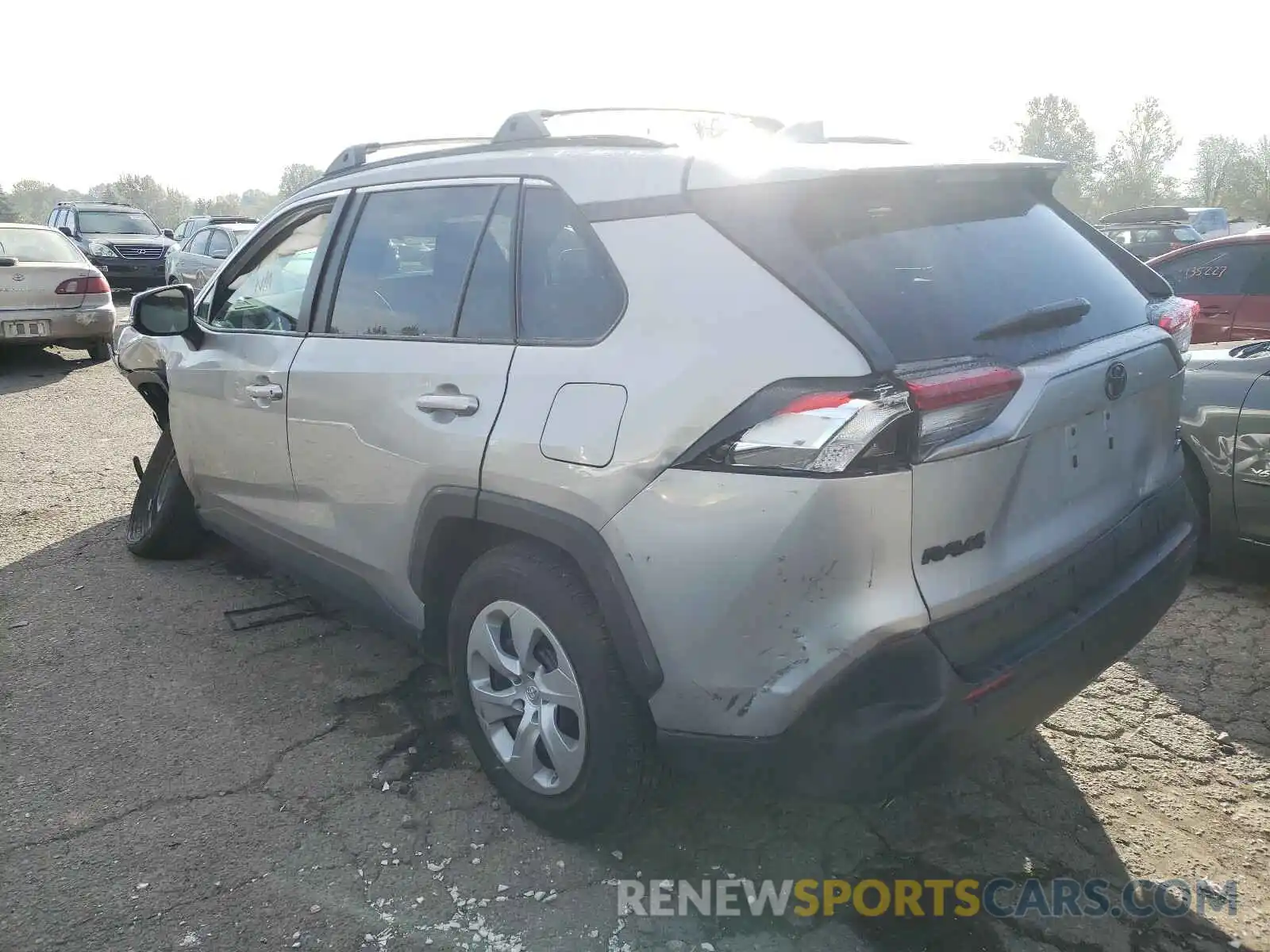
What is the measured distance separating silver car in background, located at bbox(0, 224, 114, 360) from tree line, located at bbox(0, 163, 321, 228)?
66953mm

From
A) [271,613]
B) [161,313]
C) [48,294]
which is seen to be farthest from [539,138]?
[48,294]

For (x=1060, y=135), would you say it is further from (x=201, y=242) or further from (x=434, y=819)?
(x=434, y=819)

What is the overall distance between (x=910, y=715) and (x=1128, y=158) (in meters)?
82.4

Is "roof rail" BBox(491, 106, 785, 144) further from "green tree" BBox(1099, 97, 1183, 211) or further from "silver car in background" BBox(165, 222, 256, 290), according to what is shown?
"green tree" BBox(1099, 97, 1183, 211)

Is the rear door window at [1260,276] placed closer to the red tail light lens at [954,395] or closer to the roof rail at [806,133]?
the roof rail at [806,133]

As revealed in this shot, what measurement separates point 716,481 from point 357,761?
1726mm

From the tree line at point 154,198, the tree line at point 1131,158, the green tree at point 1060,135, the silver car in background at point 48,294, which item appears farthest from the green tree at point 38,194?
the silver car in background at point 48,294

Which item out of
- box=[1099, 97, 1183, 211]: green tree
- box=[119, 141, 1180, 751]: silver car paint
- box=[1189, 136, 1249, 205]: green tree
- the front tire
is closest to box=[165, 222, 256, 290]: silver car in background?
→ the front tire

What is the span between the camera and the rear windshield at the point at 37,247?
10.2 metres

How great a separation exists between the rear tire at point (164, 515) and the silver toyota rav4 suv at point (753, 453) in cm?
199

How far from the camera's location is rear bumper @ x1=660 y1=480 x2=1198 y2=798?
1967mm

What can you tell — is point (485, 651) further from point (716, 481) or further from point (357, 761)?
point (716, 481)

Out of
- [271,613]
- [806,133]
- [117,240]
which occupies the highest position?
[806,133]

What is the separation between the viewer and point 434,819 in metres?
2.75
